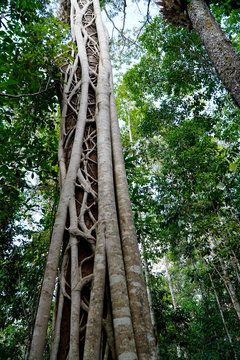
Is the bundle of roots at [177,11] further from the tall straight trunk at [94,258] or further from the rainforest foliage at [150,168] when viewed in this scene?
the tall straight trunk at [94,258]

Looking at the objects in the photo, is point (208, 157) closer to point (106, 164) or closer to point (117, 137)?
point (117, 137)

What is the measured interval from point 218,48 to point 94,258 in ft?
7.59

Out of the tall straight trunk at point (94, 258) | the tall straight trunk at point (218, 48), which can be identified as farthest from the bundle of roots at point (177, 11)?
the tall straight trunk at point (94, 258)

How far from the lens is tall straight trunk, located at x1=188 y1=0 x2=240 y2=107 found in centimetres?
205

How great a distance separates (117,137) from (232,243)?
343 centimetres

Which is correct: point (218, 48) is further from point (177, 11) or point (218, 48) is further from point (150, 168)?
point (150, 168)

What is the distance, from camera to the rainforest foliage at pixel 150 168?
275 cm

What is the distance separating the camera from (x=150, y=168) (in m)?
6.53

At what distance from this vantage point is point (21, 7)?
2988 millimetres

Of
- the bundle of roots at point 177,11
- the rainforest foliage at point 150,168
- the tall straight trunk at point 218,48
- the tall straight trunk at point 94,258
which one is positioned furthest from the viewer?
the bundle of roots at point 177,11

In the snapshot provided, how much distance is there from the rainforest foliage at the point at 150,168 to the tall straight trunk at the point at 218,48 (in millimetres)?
330

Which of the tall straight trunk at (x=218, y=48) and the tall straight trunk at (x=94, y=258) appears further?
the tall straight trunk at (x=218, y=48)

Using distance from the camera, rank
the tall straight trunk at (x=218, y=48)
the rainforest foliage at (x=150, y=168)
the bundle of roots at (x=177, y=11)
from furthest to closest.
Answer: the bundle of roots at (x=177, y=11) < the rainforest foliage at (x=150, y=168) < the tall straight trunk at (x=218, y=48)

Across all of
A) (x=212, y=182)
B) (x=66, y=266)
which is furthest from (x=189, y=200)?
(x=66, y=266)
